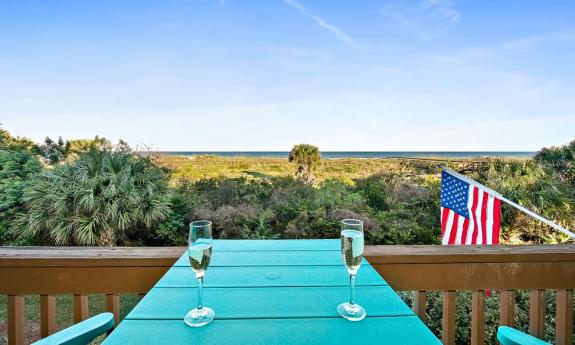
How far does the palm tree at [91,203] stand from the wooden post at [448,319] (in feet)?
12.6

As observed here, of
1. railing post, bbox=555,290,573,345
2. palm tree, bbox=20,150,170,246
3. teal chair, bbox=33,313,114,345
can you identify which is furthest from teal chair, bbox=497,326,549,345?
palm tree, bbox=20,150,170,246

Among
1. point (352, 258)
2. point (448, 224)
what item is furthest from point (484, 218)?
point (352, 258)

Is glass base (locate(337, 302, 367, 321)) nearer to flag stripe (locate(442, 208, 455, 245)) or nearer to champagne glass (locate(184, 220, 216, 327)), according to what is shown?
champagne glass (locate(184, 220, 216, 327))

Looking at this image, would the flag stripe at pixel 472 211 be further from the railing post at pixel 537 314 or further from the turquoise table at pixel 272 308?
the turquoise table at pixel 272 308

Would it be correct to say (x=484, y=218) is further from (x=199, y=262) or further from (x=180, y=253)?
(x=199, y=262)

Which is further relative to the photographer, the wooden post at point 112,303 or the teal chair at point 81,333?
the wooden post at point 112,303

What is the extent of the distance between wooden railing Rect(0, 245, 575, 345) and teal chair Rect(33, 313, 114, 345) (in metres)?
0.45

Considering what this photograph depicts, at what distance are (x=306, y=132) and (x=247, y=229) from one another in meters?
14.3

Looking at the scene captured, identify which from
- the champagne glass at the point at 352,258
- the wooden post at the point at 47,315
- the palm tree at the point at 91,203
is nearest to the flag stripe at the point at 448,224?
the champagne glass at the point at 352,258

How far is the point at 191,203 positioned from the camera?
4.63 meters

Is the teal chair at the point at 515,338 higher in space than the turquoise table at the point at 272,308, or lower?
lower

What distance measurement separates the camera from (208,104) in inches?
506

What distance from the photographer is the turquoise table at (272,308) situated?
60 cm

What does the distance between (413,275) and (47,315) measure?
5.34 feet
